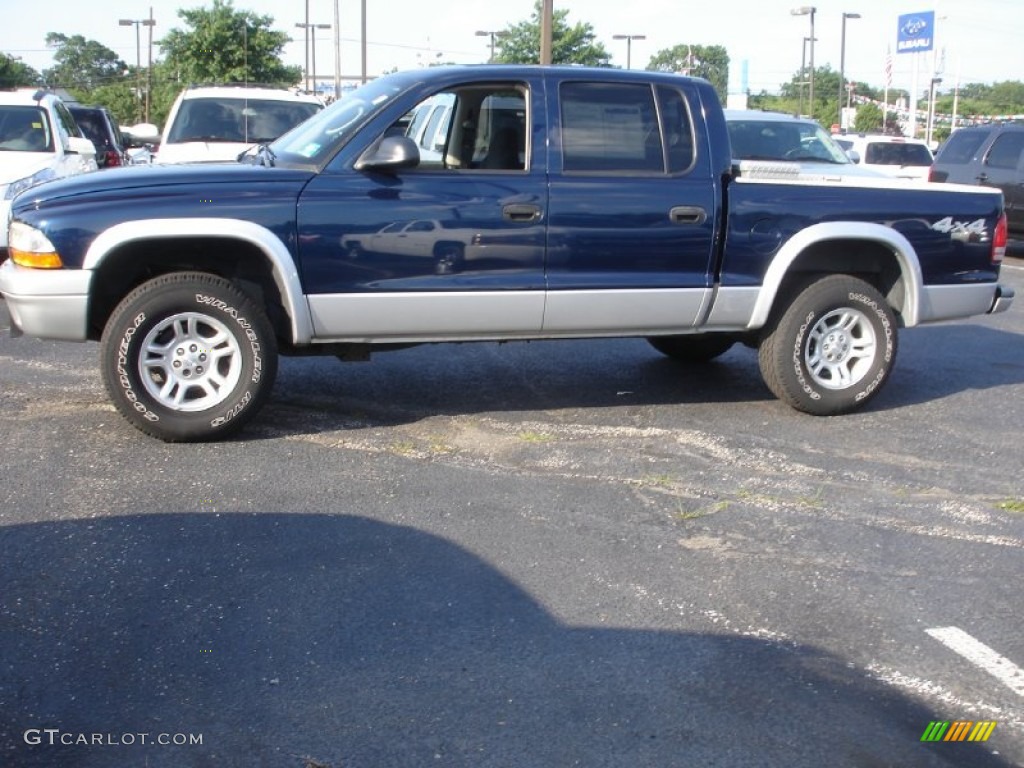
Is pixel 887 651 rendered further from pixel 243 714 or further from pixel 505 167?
pixel 505 167

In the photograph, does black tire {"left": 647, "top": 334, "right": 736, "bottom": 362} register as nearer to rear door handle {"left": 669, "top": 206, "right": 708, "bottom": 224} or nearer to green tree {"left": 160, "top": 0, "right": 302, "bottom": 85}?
rear door handle {"left": 669, "top": 206, "right": 708, "bottom": 224}

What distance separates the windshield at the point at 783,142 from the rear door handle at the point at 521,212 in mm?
7337

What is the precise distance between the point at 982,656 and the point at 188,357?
3911 mm

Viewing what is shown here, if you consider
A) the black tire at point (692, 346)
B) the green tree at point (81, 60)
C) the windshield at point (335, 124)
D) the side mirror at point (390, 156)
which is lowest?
the black tire at point (692, 346)

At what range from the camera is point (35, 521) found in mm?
Answer: 4840

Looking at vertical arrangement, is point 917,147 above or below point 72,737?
above

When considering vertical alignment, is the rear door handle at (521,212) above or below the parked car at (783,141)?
below

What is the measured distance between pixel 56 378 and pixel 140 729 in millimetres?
4591

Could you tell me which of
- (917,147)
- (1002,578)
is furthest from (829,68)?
(1002,578)

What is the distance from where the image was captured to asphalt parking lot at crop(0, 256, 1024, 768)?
3336 millimetres

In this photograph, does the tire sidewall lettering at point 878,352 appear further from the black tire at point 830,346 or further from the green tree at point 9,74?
the green tree at point 9,74

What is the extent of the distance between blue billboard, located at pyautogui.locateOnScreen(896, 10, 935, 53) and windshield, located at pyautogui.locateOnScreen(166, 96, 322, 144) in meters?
41.7

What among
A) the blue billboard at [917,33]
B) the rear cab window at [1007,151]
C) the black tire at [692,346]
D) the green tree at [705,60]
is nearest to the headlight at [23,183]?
the black tire at [692,346]

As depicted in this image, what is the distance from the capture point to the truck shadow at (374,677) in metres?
3.24
